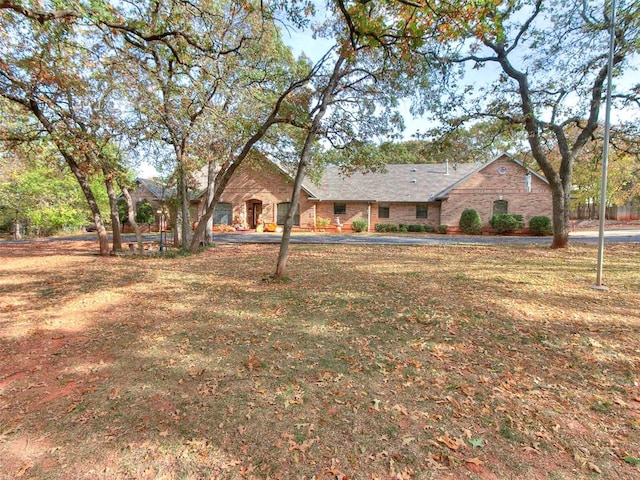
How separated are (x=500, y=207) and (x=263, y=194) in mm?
17442

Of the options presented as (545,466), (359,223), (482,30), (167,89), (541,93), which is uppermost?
(541,93)

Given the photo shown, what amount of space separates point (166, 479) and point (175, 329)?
115 inches

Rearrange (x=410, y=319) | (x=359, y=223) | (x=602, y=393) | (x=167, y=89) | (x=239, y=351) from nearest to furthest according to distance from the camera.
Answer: (x=602, y=393) → (x=239, y=351) → (x=410, y=319) → (x=167, y=89) → (x=359, y=223)

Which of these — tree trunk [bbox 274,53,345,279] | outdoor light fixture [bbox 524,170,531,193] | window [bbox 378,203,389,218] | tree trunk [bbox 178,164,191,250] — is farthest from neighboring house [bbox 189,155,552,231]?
tree trunk [bbox 274,53,345,279]

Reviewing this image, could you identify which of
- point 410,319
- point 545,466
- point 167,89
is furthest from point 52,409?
point 167,89

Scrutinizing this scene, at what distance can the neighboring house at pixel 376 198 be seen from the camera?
22688 millimetres

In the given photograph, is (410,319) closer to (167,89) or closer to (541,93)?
(167,89)

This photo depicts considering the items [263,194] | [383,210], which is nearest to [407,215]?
[383,210]

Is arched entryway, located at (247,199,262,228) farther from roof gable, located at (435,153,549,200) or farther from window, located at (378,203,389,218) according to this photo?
roof gable, located at (435,153,549,200)

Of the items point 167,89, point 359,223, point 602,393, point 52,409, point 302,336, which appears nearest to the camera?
point 52,409

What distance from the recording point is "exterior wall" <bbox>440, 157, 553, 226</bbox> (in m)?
22.0

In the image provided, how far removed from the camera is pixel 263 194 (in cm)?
2530

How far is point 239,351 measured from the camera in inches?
159

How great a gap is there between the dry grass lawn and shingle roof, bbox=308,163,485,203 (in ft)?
60.3
